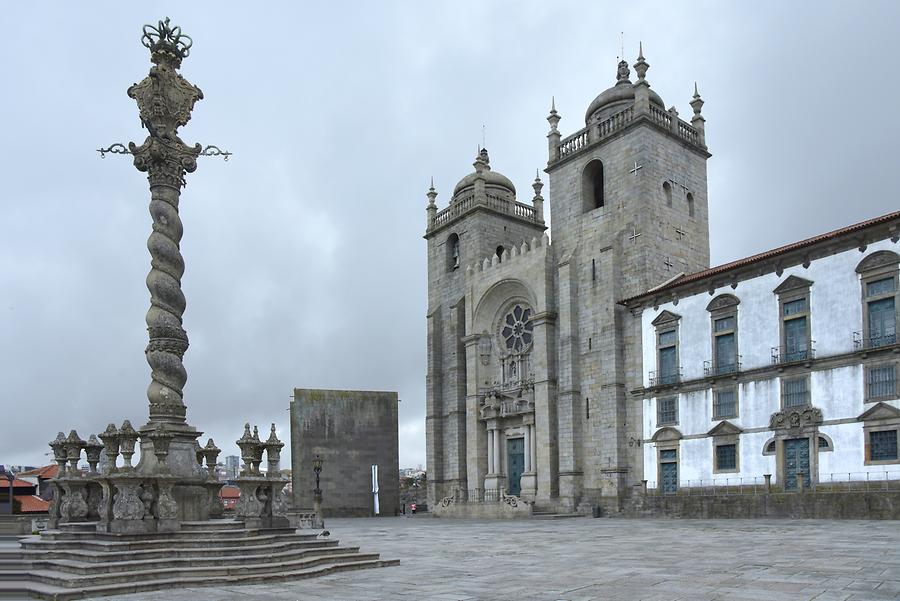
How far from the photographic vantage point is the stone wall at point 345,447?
47.4 m

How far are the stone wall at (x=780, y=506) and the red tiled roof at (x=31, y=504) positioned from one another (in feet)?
78.9

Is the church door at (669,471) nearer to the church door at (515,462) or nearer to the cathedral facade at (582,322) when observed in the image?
the cathedral facade at (582,322)

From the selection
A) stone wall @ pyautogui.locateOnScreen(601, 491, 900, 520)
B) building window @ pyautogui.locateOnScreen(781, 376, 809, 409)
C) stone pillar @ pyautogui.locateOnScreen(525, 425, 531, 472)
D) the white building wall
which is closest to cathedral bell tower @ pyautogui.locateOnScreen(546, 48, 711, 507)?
the white building wall

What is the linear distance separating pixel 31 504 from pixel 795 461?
1171 inches

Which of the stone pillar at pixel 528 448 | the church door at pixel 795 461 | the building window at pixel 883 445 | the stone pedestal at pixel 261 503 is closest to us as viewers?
the stone pedestal at pixel 261 503

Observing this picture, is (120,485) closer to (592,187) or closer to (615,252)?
(615,252)

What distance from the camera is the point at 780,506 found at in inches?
1102

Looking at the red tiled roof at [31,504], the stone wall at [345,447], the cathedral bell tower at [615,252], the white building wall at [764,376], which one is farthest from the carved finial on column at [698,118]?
the red tiled roof at [31,504]

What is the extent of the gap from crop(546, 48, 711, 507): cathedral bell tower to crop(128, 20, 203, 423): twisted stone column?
23299 mm

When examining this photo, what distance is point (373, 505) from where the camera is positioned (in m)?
48.2

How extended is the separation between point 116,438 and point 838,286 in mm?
23680

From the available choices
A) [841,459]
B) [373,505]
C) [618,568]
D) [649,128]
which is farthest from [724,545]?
[373,505]

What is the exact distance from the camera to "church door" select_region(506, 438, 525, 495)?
42.8 m

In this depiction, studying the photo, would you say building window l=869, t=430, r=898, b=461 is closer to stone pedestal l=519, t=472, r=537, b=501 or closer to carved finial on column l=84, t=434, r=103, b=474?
stone pedestal l=519, t=472, r=537, b=501
